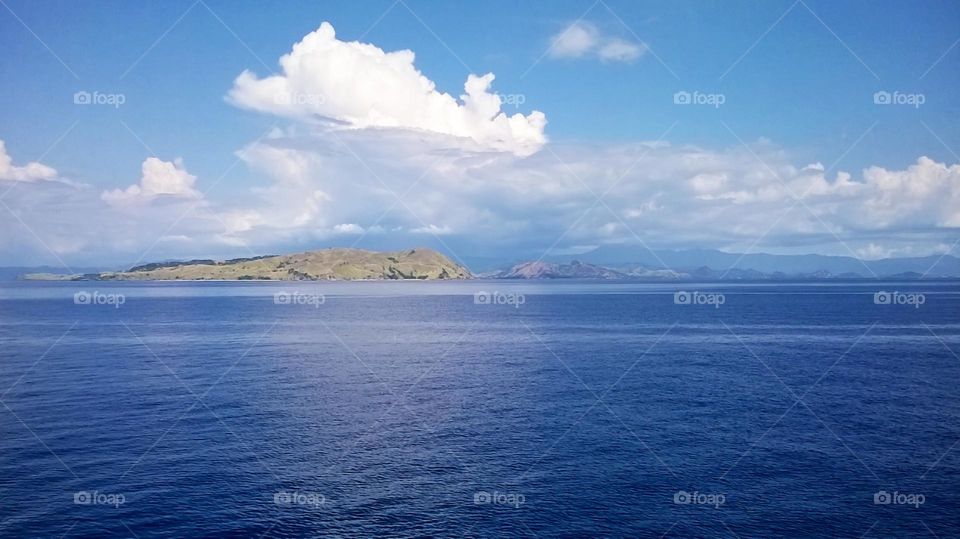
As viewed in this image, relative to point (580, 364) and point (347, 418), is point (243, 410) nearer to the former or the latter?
point (347, 418)

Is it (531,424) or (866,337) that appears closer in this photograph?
(531,424)

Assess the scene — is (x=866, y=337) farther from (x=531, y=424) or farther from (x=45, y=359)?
(x=45, y=359)

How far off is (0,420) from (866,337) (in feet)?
569

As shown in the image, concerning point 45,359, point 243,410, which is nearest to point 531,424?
point 243,410

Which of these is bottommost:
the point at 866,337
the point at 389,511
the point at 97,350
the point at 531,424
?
the point at 389,511

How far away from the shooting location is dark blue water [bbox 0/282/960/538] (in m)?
47.0

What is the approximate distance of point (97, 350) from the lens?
12706cm

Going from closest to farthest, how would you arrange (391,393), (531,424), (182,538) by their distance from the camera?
(182,538) → (531,424) → (391,393)

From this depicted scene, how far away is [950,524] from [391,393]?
63928mm

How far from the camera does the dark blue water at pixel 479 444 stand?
154 feet

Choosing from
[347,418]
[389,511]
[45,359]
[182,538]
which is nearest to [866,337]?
[347,418]

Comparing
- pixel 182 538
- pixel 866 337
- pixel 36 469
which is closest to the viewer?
pixel 182 538

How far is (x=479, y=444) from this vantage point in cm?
6288

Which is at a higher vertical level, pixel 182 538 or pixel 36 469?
pixel 36 469
